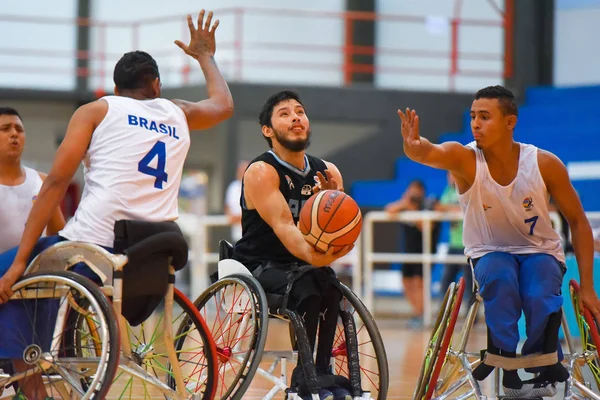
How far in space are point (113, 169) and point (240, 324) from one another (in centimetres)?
83

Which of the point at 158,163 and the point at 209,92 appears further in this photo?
the point at 209,92

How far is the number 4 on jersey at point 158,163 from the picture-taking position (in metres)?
3.59

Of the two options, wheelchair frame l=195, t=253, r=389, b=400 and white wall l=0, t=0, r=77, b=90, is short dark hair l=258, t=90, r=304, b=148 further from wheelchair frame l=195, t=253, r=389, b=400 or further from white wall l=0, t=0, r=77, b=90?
white wall l=0, t=0, r=77, b=90

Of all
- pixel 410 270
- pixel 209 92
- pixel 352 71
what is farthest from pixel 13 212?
pixel 352 71

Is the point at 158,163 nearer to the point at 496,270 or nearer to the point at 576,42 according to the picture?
the point at 496,270

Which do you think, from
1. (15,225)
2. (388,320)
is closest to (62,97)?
(388,320)

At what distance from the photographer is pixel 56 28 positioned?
15.0 m

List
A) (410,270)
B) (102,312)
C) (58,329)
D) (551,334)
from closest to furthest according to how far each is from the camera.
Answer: (102,312), (58,329), (551,334), (410,270)

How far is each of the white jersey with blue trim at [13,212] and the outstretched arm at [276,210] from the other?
91 cm

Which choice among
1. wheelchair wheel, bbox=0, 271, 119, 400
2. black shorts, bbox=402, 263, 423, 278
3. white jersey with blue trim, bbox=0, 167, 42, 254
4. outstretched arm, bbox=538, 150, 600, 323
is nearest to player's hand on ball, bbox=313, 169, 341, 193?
outstretched arm, bbox=538, 150, 600, 323

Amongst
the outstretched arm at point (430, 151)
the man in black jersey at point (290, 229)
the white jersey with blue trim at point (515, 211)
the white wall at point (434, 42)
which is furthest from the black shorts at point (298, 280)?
the white wall at point (434, 42)

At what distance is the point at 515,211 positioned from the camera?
4.06 metres

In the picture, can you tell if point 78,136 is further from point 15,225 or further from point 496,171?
point 496,171

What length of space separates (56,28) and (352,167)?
5153 millimetres
